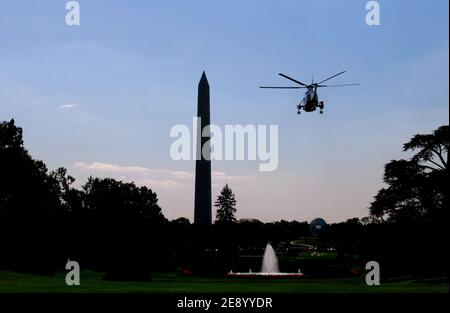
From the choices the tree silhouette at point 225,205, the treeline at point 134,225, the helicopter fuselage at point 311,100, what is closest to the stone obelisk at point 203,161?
the treeline at point 134,225

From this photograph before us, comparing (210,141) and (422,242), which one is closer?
(422,242)

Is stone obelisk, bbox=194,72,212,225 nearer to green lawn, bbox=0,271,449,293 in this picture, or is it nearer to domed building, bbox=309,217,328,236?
green lawn, bbox=0,271,449,293

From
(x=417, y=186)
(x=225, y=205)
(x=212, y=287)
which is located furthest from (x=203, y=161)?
(x=225, y=205)

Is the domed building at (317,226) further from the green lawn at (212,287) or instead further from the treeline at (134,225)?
the green lawn at (212,287)

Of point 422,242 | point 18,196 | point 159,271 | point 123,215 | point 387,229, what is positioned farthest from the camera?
point 123,215

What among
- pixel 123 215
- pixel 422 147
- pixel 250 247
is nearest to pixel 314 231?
pixel 250 247

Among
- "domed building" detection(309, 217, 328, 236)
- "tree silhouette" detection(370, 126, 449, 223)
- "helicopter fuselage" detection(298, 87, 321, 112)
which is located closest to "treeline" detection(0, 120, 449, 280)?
"tree silhouette" detection(370, 126, 449, 223)

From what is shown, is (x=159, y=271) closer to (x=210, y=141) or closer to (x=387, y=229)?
(x=210, y=141)

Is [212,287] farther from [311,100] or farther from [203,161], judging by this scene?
[203,161]

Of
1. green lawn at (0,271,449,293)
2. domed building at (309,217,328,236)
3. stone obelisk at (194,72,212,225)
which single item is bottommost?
green lawn at (0,271,449,293)
